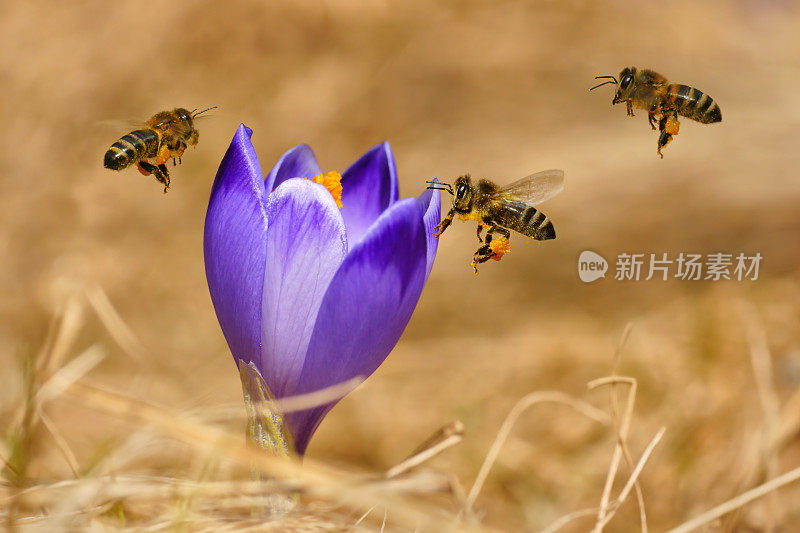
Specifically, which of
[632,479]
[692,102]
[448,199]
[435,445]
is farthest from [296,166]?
[448,199]

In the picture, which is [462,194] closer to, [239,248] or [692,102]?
[239,248]

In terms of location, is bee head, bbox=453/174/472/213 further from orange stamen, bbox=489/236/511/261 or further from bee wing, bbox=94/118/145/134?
bee wing, bbox=94/118/145/134

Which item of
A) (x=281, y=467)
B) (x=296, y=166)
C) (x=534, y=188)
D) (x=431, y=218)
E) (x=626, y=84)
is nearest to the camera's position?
(x=281, y=467)

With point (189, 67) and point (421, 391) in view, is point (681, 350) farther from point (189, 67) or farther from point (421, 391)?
point (189, 67)

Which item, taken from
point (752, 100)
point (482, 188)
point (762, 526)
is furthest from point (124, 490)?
point (752, 100)

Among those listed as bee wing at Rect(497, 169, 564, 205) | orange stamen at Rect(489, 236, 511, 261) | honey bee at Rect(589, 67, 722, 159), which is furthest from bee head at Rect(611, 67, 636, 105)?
orange stamen at Rect(489, 236, 511, 261)

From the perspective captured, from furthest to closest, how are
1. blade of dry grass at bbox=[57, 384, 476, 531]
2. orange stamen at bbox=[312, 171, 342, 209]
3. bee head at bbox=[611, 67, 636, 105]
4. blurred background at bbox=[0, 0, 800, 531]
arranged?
blurred background at bbox=[0, 0, 800, 531], bee head at bbox=[611, 67, 636, 105], orange stamen at bbox=[312, 171, 342, 209], blade of dry grass at bbox=[57, 384, 476, 531]

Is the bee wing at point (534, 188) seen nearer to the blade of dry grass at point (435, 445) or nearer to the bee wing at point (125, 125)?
the blade of dry grass at point (435, 445)
